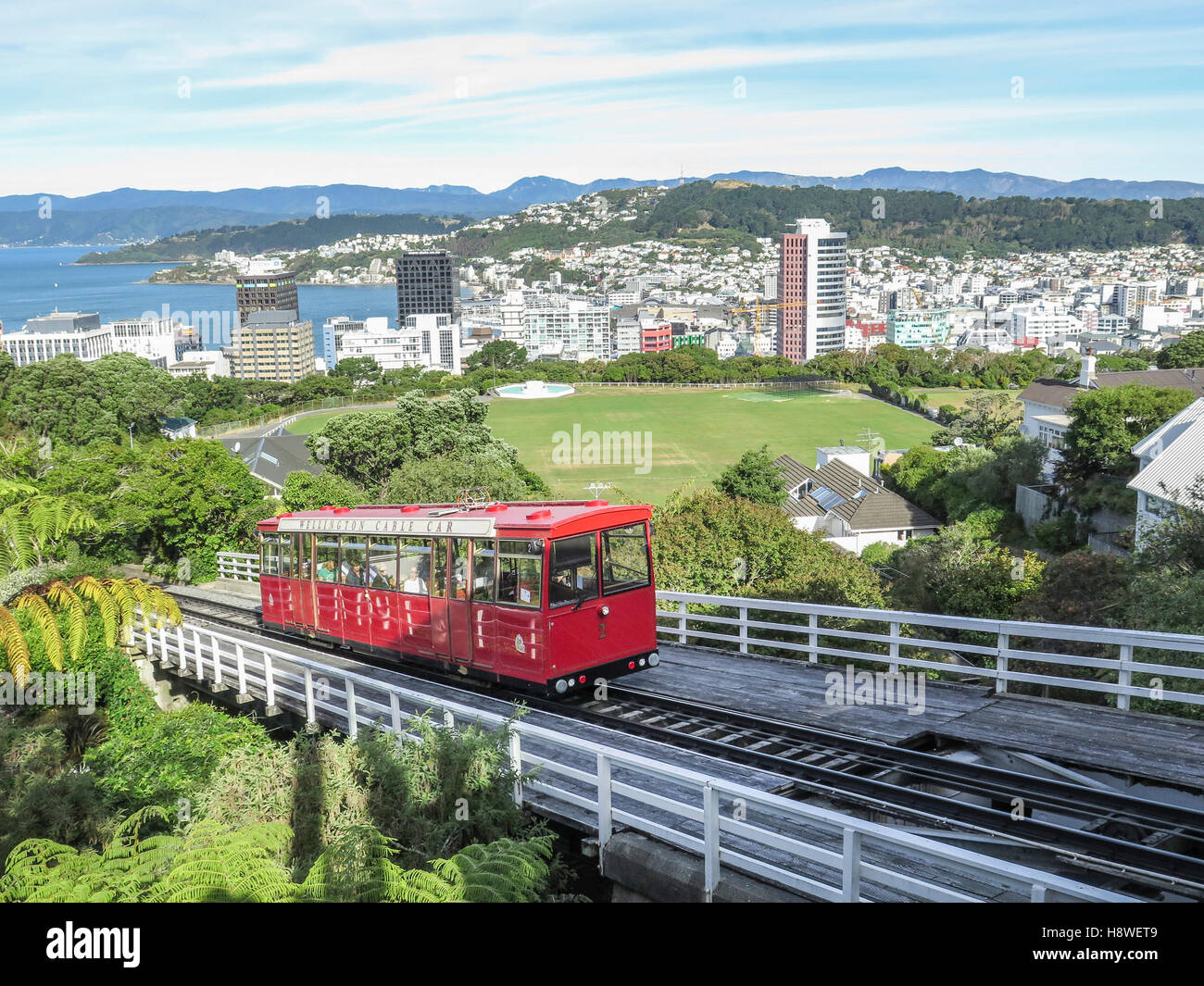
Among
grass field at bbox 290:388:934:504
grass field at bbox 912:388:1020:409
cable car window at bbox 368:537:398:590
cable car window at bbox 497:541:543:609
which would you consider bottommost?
grass field at bbox 290:388:934:504

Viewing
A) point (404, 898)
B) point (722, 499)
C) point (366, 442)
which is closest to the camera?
point (404, 898)

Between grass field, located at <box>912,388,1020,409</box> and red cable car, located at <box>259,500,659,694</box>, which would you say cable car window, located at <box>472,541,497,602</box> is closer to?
red cable car, located at <box>259,500,659,694</box>

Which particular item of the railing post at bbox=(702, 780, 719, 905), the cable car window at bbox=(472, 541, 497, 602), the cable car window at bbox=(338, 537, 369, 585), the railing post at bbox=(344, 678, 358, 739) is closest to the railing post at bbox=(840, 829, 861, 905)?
the railing post at bbox=(702, 780, 719, 905)

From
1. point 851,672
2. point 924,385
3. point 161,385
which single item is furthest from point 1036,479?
point 924,385

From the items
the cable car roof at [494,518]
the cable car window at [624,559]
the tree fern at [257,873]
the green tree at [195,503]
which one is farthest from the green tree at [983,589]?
the green tree at [195,503]

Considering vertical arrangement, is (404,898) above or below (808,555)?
above
